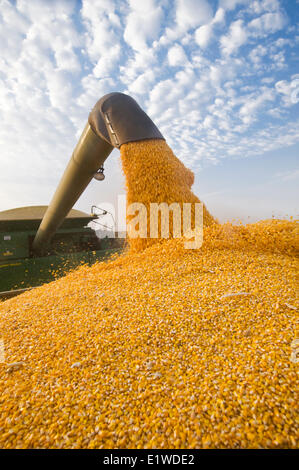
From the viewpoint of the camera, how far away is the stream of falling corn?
1142 mm

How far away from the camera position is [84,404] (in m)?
1.29

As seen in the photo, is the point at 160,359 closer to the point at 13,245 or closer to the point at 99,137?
the point at 99,137

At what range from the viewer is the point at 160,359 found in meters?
1.54

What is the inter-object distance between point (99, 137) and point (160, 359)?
11.7 ft

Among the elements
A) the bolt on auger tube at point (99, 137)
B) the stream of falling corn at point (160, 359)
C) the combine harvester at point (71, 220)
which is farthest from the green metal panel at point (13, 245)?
the stream of falling corn at point (160, 359)

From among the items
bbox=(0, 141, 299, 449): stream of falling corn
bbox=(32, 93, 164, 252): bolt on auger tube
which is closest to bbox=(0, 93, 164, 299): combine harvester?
bbox=(32, 93, 164, 252): bolt on auger tube

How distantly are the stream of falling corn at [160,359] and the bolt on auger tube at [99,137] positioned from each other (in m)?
2.08

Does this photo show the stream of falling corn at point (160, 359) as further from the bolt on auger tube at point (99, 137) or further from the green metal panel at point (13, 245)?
the green metal panel at point (13, 245)

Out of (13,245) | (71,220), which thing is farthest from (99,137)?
(13,245)

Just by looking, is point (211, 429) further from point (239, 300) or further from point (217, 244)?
point (217, 244)

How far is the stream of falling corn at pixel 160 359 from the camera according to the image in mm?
1142

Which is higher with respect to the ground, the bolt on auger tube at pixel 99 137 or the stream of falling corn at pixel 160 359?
the bolt on auger tube at pixel 99 137

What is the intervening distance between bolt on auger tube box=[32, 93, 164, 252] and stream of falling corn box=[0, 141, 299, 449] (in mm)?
2082
